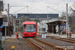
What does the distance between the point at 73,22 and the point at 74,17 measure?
187 cm

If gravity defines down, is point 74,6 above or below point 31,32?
above

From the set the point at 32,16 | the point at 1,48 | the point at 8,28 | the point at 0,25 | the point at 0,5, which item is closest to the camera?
the point at 1,48

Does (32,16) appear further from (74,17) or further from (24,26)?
(24,26)

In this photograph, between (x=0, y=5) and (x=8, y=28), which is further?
(x=8, y=28)

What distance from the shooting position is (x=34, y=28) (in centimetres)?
3347

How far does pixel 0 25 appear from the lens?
40875 millimetres

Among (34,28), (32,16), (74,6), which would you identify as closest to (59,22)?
(34,28)

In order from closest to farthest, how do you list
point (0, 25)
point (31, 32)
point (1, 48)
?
point (1, 48) → point (31, 32) → point (0, 25)

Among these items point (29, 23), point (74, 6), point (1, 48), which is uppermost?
point (74, 6)

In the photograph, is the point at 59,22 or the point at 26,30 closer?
the point at 26,30

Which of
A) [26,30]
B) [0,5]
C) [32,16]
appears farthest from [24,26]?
[32,16]

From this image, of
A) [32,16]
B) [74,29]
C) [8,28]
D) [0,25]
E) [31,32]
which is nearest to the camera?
[31,32]

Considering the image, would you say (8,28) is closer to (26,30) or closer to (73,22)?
(26,30)

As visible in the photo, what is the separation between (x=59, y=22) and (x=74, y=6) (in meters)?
17.6
